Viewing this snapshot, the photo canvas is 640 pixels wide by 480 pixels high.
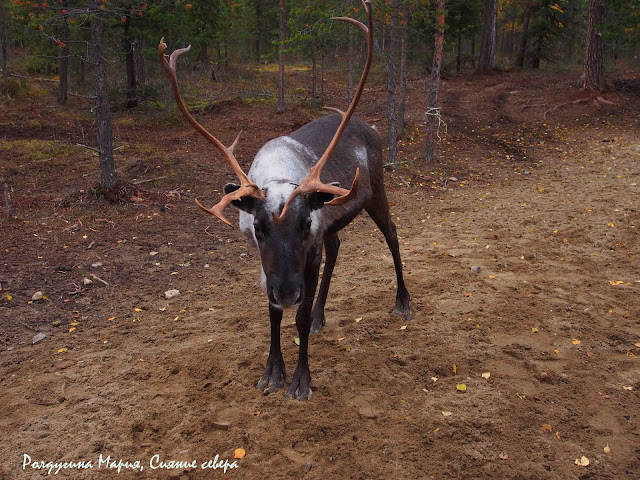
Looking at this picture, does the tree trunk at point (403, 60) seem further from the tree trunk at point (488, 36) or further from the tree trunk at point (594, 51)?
the tree trunk at point (488, 36)

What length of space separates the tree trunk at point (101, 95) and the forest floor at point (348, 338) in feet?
1.57

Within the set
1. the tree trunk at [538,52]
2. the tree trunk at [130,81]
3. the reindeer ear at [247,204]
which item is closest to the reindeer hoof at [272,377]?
the reindeer ear at [247,204]

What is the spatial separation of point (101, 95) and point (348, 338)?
19.1 ft

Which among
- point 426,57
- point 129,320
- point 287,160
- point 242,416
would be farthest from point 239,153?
point 426,57

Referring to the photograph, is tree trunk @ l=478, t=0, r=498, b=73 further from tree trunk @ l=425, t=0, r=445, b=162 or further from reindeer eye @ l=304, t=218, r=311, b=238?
reindeer eye @ l=304, t=218, r=311, b=238

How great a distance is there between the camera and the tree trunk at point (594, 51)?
48.3ft

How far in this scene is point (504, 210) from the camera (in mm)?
8359

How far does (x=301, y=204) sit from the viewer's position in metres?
3.41

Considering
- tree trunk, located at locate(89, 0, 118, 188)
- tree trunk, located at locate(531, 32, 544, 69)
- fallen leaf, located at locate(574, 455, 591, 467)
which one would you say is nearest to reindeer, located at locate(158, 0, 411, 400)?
fallen leaf, located at locate(574, 455, 591, 467)

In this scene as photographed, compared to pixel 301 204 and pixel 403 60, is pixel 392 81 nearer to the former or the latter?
pixel 403 60

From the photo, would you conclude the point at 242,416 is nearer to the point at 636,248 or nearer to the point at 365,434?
the point at 365,434

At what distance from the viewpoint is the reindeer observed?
3.31 m

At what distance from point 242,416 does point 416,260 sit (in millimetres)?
3587

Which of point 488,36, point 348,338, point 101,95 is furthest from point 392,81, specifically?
point 488,36
